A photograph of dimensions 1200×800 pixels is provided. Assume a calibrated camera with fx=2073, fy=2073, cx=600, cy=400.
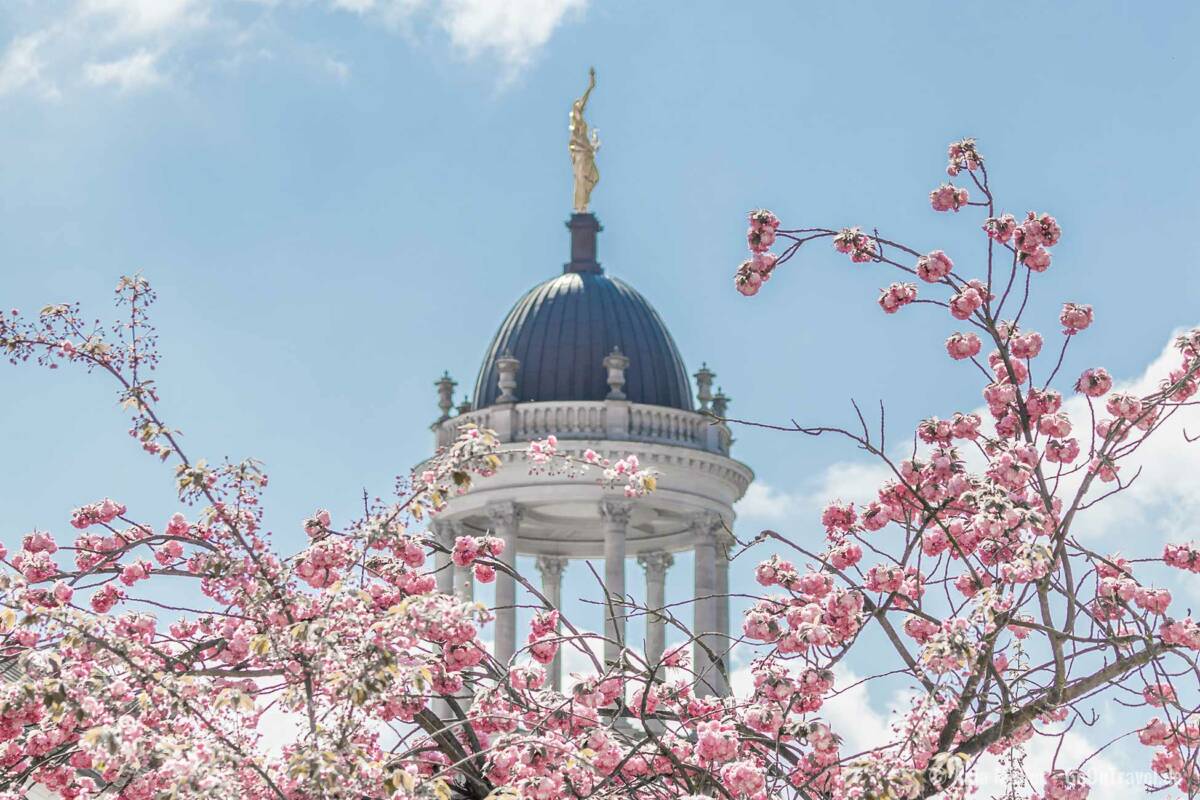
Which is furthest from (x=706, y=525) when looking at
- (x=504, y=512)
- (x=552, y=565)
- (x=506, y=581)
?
(x=506, y=581)

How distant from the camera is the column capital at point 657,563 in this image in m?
59.3

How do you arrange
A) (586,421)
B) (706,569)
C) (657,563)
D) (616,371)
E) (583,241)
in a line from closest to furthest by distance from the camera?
(706,569)
(586,421)
(616,371)
(657,563)
(583,241)

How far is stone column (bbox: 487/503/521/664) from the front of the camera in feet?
175

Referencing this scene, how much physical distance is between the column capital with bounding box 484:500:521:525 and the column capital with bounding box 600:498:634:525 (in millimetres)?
2349

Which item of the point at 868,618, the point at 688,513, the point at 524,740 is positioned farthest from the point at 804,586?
the point at 688,513

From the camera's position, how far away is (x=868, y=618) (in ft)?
41.2

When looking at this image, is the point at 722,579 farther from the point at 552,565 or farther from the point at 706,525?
the point at 552,565

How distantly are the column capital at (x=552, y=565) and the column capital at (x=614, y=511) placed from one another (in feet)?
19.8

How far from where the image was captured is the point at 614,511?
53.5 meters

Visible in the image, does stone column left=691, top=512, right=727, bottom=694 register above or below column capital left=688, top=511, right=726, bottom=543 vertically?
below

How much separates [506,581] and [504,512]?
203 centimetres

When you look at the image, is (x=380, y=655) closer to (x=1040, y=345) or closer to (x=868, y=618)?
(x=868, y=618)

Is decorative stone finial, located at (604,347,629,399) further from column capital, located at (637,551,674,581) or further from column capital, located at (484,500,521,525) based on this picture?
column capital, located at (637,551,674,581)

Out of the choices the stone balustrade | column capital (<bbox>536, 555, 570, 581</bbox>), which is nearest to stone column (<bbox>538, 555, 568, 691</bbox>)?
column capital (<bbox>536, 555, 570, 581</bbox>)
